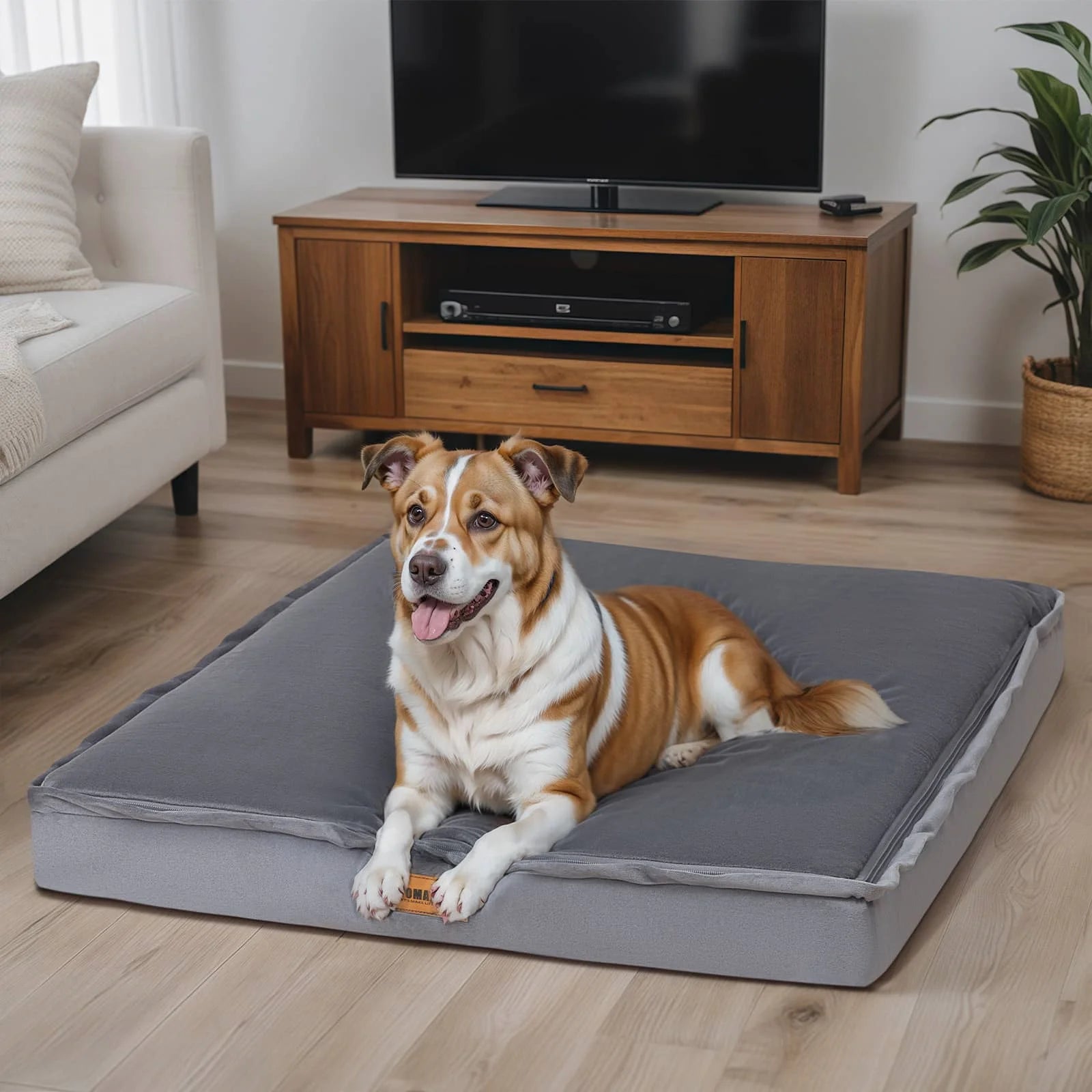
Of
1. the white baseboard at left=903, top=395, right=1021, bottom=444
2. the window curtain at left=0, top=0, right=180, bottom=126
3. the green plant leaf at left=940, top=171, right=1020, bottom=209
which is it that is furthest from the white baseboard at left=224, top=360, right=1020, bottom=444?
Result: the window curtain at left=0, top=0, right=180, bottom=126

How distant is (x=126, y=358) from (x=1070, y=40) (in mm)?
2197

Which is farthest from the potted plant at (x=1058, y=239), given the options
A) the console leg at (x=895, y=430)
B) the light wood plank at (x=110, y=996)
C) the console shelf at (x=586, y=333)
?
the light wood plank at (x=110, y=996)

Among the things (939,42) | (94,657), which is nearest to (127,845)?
(94,657)

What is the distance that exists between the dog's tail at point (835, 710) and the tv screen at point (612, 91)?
2.06m

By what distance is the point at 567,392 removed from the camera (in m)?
4.10

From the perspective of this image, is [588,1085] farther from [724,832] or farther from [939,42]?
[939,42]

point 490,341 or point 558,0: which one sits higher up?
point 558,0

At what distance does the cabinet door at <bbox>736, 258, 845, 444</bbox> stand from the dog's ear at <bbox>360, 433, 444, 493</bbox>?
1.95 meters

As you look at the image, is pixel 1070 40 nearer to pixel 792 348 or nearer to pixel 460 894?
pixel 792 348

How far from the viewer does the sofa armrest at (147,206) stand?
368 cm

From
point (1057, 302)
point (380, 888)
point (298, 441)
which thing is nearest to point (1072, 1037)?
point (380, 888)

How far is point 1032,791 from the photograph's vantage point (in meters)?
2.41

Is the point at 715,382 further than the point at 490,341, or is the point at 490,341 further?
the point at 490,341

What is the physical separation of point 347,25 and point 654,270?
118cm
